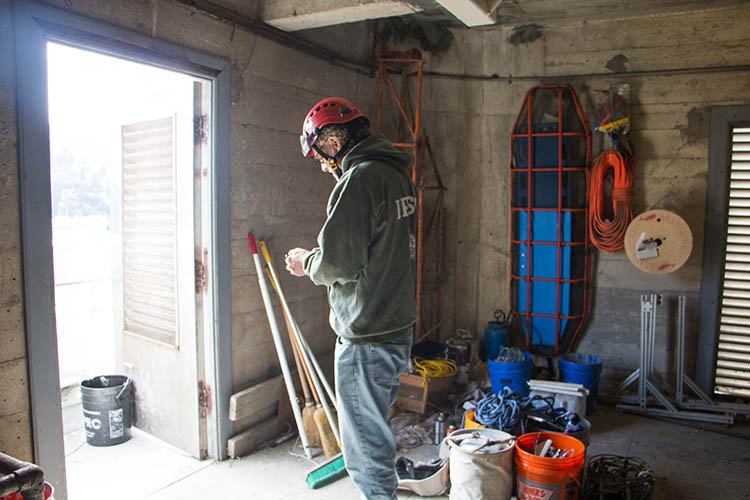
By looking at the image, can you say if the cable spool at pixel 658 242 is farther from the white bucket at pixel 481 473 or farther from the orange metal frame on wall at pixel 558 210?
the white bucket at pixel 481 473

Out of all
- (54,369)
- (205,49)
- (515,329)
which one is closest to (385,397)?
(54,369)

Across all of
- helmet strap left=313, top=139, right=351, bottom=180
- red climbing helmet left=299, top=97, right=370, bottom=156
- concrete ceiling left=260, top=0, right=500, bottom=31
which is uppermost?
concrete ceiling left=260, top=0, right=500, bottom=31

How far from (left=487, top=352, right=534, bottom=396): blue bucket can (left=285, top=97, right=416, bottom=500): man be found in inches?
85.8

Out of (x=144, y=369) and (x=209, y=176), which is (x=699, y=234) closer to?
(x=209, y=176)

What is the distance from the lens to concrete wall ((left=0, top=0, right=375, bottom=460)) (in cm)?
235

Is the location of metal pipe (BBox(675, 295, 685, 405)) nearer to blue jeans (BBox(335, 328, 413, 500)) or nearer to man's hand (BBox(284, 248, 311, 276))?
blue jeans (BBox(335, 328, 413, 500))

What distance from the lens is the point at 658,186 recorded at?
4805mm

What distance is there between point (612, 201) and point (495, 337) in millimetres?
1652

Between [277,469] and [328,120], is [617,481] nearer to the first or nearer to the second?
[277,469]

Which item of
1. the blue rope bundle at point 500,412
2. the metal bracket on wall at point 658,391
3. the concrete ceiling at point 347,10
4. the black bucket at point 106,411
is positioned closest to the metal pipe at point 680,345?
the metal bracket on wall at point 658,391

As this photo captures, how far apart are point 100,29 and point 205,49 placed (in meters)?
0.71

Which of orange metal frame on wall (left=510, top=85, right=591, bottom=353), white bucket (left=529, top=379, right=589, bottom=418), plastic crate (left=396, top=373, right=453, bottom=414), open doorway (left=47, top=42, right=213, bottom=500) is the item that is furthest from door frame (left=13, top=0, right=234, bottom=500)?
orange metal frame on wall (left=510, top=85, right=591, bottom=353)

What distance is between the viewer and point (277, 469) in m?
3.50

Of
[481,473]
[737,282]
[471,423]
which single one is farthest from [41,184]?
[737,282]
